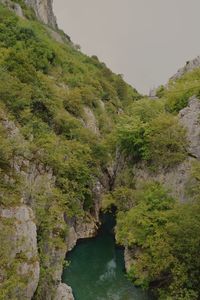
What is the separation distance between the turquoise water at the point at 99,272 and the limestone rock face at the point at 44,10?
51.1m

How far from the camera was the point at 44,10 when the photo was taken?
73.3 m

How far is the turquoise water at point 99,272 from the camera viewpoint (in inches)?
834

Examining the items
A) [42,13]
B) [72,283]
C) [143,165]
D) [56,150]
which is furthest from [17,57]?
[42,13]

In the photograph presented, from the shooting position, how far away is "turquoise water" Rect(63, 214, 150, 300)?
21.2 meters

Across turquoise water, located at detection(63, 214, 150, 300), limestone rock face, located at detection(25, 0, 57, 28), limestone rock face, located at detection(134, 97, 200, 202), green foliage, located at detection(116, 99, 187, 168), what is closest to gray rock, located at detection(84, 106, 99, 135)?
green foliage, located at detection(116, 99, 187, 168)

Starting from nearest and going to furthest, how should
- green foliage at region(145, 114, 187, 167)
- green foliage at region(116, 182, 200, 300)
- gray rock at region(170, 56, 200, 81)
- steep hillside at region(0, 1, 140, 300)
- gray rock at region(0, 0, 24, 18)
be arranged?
steep hillside at region(0, 1, 140, 300) → green foliage at region(116, 182, 200, 300) → green foliage at region(145, 114, 187, 167) → gray rock at region(170, 56, 200, 81) → gray rock at region(0, 0, 24, 18)

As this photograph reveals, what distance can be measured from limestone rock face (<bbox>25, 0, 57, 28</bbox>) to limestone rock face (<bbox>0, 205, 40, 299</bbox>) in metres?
56.7

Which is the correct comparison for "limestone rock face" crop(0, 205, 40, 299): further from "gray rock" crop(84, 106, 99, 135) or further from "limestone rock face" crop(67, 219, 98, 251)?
"gray rock" crop(84, 106, 99, 135)

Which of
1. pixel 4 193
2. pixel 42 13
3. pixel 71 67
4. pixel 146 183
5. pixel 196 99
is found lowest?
pixel 4 193

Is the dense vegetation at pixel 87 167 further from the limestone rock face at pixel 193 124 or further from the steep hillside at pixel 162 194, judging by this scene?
the limestone rock face at pixel 193 124

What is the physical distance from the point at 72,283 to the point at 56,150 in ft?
27.6

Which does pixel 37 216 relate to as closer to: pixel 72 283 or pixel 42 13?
pixel 72 283

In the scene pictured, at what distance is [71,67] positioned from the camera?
49.0 meters

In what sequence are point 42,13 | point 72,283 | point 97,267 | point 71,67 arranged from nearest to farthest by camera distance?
point 72,283
point 97,267
point 71,67
point 42,13
